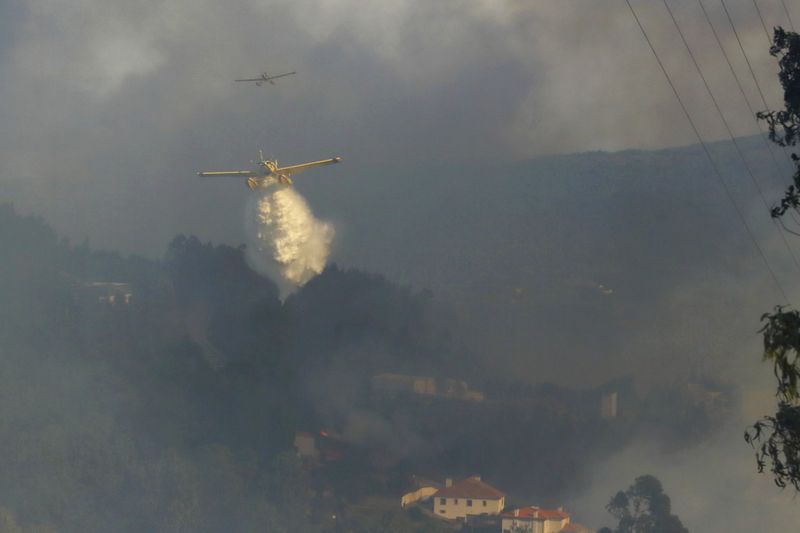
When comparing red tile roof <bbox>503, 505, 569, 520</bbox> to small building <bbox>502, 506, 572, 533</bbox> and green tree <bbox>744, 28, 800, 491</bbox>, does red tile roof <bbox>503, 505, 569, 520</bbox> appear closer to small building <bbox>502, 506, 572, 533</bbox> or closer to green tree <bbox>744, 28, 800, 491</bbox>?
small building <bbox>502, 506, 572, 533</bbox>

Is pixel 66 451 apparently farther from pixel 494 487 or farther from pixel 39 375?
pixel 494 487

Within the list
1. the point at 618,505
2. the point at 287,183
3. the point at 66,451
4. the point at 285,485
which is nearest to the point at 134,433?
the point at 66,451

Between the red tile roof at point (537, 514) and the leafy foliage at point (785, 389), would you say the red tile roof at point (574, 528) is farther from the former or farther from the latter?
the leafy foliage at point (785, 389)

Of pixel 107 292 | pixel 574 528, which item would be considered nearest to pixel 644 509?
pixel 574 528

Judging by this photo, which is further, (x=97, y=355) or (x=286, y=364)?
(x=97, y=355)

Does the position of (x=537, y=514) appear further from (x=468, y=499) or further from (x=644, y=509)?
(x=644, y=509)

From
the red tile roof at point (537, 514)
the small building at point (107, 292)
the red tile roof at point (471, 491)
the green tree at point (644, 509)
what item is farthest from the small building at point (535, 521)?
the small building at point (107, 292)

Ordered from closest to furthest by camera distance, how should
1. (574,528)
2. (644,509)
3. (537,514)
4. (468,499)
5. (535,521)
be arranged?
(535,521) < (537,514) < (644,509) < (574,528) < (468,499)
